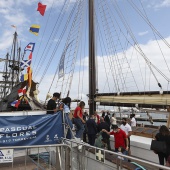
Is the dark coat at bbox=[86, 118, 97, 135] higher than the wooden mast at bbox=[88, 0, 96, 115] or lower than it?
lower

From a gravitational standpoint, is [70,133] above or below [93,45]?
below

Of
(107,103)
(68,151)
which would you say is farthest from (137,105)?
(68,151)

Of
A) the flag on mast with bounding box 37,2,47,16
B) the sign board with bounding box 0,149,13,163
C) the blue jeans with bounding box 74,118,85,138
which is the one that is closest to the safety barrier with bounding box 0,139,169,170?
the sign board with bounding box 0,149,13,163

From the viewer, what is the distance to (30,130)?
22.1 ft

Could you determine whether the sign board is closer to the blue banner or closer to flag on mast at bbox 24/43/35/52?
the blue banner

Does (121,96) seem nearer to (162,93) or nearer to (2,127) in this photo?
(162,93)

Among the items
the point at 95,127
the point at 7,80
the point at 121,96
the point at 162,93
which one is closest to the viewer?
the point at 162,93

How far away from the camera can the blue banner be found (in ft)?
21.2

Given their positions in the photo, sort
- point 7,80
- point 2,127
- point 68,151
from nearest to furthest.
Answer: point 68,151 → point 2,127 → point 7,80

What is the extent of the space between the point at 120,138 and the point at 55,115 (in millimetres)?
2239

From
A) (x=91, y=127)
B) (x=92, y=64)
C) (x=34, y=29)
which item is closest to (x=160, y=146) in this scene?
(x=91, y=127)

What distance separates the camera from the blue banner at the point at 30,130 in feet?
21.2

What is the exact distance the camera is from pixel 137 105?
29.7ft

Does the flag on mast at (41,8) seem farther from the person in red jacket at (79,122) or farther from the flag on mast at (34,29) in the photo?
the person in red jacket at (79,122)
